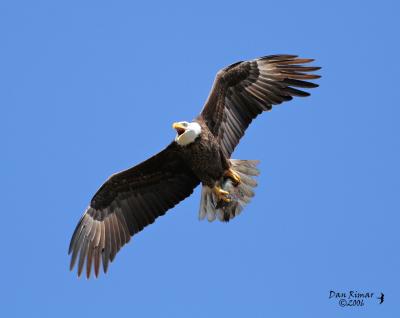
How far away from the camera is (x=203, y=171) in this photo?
32.1ft

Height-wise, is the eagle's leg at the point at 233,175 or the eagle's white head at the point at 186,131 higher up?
the eagle's white head at the point at 186,131

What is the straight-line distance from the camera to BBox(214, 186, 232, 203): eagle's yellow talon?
10.0 meters

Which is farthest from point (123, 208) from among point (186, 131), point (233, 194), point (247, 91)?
point (247, 91)

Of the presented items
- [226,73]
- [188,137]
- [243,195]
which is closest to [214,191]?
[243,195]

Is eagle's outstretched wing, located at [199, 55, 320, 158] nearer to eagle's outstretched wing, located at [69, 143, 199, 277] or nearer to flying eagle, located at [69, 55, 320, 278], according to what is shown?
flying eagle, located at [69, 55, 320, 278]

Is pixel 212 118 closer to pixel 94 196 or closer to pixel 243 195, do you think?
pixel 243 195

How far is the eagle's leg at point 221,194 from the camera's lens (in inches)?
394

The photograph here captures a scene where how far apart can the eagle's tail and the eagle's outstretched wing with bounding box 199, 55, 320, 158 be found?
33 centimetres

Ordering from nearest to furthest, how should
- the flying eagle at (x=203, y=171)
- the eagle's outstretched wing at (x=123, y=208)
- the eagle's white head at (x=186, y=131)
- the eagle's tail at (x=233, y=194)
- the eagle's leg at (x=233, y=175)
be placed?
the eagle's white head at (x=186, y=131)
the flying eagle at (x=203, y=171)
the eagle's leg at (x=233, y=175)
the eagle's tail at (x=233, y=194)
the eagle's outstretched wing at (x=123, y=208)

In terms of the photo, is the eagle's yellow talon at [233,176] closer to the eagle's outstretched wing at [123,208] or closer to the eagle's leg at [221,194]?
the eagle's leg at [221,194]

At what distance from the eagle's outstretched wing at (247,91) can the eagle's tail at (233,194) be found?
0.33 m

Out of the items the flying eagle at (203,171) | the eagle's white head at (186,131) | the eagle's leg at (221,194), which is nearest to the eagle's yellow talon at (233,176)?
the flying eagle at (203,171)

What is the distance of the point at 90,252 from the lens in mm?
10359

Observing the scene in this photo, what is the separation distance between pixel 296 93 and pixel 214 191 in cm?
181
